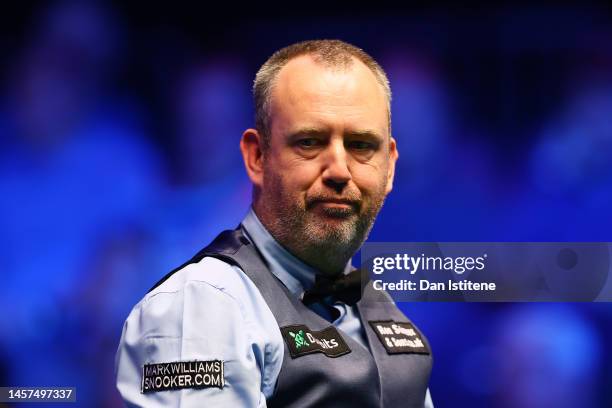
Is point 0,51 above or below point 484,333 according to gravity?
above

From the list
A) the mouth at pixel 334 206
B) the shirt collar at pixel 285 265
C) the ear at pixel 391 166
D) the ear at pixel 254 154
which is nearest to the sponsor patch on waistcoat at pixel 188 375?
the shirt collar at pixel 285 265

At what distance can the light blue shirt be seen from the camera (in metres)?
1.69

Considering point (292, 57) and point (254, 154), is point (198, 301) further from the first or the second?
point (292, 57)

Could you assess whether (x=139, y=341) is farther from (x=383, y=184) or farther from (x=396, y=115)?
(x=396, y=115)

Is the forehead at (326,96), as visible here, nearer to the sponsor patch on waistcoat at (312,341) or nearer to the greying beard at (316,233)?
the greying beard at (316,233)

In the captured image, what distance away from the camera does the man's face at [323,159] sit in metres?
2.01

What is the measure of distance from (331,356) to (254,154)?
600 millimetres

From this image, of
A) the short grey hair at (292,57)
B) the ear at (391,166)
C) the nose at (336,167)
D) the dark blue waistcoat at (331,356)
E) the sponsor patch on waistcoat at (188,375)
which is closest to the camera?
the sponsor patch on waistcoat at (188,375)

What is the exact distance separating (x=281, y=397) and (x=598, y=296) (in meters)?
1.57

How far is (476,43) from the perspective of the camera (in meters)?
3.14

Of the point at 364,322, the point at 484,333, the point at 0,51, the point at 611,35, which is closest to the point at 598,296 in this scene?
the point at 484,333

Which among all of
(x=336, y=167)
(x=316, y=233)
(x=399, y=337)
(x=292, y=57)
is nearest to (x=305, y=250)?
(x=316, y=233)

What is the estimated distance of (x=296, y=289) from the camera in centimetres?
204

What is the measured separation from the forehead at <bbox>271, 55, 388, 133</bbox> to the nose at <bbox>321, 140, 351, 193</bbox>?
58 millimetres
